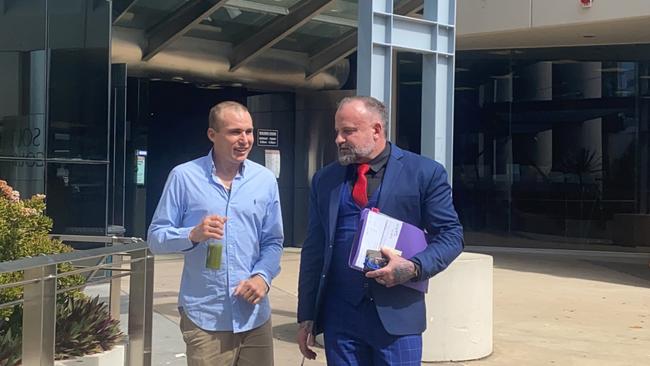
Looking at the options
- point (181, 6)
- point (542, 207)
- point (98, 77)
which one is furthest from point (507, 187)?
point (98, 77)

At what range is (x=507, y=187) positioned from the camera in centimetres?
1859

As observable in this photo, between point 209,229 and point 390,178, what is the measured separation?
2.63 ft

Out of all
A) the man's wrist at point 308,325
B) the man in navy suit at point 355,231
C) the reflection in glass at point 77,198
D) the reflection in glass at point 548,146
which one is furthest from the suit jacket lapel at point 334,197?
the reflection in glass at point 548,146

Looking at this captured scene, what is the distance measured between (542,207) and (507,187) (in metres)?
0.91

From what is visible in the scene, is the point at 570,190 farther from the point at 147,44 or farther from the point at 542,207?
the point at 147,44

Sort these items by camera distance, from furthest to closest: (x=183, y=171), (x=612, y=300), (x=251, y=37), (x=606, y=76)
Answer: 1. (x=606, y=76)
2. (x=251, y=37)
3. (x=612, y=300)
4. (x=183, y=171)

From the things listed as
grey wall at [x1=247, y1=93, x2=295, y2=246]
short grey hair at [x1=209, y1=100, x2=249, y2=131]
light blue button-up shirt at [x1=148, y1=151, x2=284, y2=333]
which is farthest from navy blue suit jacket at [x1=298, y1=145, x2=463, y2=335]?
grey wall at [x1=247, y1=93, x2=295, y2=246]

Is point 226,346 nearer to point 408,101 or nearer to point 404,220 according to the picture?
point 404,220

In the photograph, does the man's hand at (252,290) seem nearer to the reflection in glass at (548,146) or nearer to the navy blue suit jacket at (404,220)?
the navy blue suit jacket at (404,220)

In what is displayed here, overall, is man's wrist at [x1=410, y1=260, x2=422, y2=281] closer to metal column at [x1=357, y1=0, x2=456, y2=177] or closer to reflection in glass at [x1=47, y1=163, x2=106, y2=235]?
metal column at [x1=357, y1=0, x2=456, y2=177]

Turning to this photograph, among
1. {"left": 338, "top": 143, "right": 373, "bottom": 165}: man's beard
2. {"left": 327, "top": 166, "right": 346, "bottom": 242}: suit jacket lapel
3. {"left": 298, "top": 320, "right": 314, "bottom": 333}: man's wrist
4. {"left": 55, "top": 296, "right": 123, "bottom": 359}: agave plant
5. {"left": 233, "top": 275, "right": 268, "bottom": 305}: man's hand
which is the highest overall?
{"left": 338, "top": 143, "right": 373, "bottom": 165}: man's beard

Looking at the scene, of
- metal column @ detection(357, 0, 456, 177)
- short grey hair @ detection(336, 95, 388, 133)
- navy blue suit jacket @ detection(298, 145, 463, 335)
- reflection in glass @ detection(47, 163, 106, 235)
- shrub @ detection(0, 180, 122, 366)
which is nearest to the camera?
navy blue suit jacket @ detection(298, 145, 463, 335)

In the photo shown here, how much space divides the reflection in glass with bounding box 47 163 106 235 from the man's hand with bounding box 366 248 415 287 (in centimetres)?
885

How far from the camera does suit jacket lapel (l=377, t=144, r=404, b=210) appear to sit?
3408 millimetres
